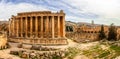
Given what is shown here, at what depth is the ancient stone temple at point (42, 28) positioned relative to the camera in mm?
75438

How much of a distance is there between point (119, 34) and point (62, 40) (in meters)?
56.6

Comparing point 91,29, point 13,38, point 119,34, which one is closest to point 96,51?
point 13,38

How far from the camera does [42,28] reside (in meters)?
78.1

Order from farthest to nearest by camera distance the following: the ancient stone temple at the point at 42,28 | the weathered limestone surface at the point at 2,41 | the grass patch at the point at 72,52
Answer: the ancient stone temple at the point at 42,28
the weathered limestone surface at the point at 2,41
the grass patch at the point at 72,52

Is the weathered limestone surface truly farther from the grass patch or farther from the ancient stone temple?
the grass patch

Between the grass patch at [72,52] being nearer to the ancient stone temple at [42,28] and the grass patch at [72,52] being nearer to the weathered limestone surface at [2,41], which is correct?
the ancient stone temple at [42,28]

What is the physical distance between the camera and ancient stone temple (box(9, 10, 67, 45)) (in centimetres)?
7544

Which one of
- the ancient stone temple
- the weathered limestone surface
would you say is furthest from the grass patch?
the weathered limestone surface

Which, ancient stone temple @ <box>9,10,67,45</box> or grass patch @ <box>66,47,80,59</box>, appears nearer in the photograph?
grass patch @ <box>66,47,80,59</box>

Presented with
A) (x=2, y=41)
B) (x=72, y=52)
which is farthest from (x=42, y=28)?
(x=72, y=52)

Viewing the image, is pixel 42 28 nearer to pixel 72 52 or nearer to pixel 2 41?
pixel 2 41

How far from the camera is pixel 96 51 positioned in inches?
2410

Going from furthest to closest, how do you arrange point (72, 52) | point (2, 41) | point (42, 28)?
point (42, 28) → point (2, 41) → point (72, 52)

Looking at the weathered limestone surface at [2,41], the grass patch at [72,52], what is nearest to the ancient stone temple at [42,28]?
the weathered limestone surface at [2,41]
